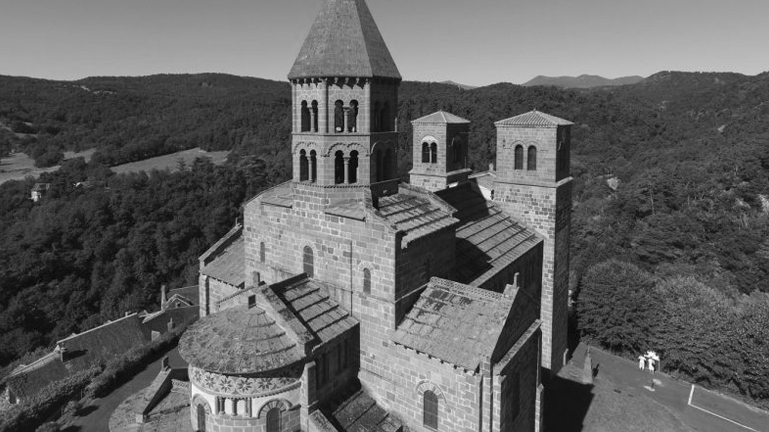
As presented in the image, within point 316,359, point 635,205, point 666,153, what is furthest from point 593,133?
point 316,359

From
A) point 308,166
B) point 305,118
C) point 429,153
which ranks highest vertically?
point 305,118

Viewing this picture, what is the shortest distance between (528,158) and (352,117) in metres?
15.0

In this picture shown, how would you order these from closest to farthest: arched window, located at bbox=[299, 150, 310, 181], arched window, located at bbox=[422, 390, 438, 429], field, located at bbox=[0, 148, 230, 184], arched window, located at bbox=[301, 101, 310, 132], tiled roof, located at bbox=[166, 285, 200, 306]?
arched window, located at bbox=[422, 390, 438, 429] < arched window, located at bbox=[301, 101, 310, 132] < arched window, located at bbox=[299, 150, 310, 181] < tiled roof, located at bbox=[166, 285, 200, 306] < field, located at bbox=[0, 148, 230, 184]

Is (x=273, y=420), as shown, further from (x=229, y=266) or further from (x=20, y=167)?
(x=20, y=167)

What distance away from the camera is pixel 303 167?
858 inches

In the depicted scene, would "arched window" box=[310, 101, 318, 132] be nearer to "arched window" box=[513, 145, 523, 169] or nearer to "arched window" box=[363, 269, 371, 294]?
"arched window" box=[363, 269, 371, 294]

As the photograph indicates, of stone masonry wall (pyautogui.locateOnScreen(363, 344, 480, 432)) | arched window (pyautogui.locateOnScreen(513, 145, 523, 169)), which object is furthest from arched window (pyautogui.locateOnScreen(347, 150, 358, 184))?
arched window (pyautogui.locateOnScreen(513, 145, 523, 169))

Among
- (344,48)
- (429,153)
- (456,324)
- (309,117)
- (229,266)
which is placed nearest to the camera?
(456,324)

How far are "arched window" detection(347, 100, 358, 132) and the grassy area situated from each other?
78.1m

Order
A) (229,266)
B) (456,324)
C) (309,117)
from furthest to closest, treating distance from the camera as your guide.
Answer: (229,266), (309,117), (456,324)

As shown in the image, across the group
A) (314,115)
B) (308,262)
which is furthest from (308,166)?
(308,262)

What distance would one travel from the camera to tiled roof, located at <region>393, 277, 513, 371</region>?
58.1 feet

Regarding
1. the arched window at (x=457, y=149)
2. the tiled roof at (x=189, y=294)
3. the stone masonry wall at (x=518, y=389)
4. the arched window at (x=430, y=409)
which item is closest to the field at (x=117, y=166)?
the tiled roof at (x=189, y=294)

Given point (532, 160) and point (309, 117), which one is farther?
point (532, 160)
